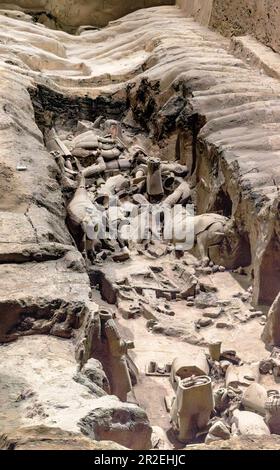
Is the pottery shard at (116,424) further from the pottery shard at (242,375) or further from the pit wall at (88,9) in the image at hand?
the pit wall at (88,9)

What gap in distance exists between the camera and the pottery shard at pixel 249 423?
12.1ft

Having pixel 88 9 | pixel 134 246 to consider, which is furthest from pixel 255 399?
pixel 88 9

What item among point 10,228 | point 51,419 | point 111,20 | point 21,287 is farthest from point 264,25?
point 51,419

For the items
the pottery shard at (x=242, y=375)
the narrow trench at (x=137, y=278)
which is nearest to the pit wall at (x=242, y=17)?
the narrow trench at (x=137, y=278)

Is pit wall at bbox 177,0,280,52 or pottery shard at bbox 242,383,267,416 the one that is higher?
pit wall at bbox 177,0,280,52

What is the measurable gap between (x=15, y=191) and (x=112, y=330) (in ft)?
5.42

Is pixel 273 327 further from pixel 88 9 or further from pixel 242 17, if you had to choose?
pixel 88 9

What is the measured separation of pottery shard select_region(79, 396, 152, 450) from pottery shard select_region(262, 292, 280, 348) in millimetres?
2290

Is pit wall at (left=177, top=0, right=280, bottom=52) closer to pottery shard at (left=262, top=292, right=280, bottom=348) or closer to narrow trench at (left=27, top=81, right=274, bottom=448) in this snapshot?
narrow trench at (left=27, top=81, right=274, bottom=448)

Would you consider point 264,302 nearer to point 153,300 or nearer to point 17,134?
point 153,300

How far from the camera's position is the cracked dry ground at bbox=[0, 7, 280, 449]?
3043 mm

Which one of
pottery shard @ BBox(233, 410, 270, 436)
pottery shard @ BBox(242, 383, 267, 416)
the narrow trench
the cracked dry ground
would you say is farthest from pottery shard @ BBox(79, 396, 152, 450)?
pottery shard @ BBox(242, 383, 267, 416)

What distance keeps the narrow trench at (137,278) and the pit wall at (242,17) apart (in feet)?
7.12

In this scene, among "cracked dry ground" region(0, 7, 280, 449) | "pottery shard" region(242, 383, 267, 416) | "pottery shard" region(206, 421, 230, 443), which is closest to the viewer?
"cracked dry ground" region(0, 7, 280, 449)
